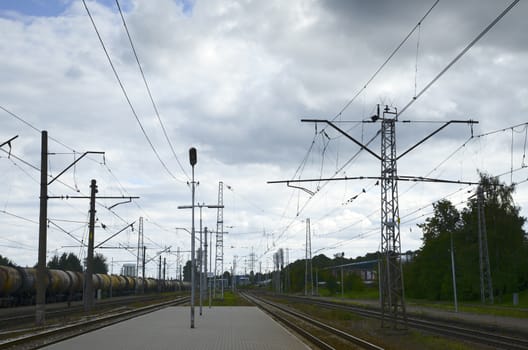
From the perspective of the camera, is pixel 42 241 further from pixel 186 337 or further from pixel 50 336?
A: pixel 186 337

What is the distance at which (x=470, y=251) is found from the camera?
7344 cm

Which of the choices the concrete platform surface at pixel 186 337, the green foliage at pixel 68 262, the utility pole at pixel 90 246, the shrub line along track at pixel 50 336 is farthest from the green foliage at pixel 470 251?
the green foliage at pixel 68 262

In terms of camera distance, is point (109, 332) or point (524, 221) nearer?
point (109, 332)

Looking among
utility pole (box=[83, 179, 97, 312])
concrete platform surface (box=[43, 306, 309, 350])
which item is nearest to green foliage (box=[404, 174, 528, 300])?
utility pole (box=[83, 179, 97, 312])

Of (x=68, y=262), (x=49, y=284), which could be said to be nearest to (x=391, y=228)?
(x=49, y=284)

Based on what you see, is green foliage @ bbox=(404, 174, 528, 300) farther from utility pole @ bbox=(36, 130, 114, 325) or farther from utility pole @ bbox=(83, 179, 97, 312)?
utility pole @ bbox=(36, 130, 114, 325)

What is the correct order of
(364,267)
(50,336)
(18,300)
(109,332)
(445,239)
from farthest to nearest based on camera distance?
1. (364,267)
2. (445,239)
3. (18,300)
4. (109,332)
5. (50,336)

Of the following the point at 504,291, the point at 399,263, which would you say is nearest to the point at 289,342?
the point at 399,263

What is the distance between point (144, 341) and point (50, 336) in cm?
446

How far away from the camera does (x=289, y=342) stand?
24.5 metres

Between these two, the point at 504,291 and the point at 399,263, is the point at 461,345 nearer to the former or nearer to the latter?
the point at 399,263

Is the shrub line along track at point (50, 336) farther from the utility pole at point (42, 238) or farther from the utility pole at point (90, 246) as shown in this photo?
the utility pole at point (90, 246)

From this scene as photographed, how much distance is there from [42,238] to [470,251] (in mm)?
54604

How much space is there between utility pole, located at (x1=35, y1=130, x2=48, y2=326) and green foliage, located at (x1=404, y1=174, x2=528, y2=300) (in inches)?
1738
